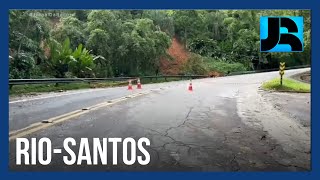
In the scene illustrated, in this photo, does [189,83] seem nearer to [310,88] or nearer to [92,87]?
[92,87]

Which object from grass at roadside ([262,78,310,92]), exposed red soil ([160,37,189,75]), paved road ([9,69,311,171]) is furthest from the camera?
exposed red soil ([160,37,189,75])

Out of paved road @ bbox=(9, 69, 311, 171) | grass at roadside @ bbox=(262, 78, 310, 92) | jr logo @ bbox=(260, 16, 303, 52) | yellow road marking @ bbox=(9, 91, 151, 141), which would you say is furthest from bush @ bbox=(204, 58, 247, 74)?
yellow road marking @ bbox=(9, 91, 151, 141)

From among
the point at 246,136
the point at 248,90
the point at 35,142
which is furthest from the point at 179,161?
the point at 248,90

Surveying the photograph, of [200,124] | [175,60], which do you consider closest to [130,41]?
[175,60]

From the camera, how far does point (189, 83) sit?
7.25 meters

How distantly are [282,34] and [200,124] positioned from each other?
1.69 metres

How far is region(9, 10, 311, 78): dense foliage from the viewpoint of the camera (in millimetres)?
5969

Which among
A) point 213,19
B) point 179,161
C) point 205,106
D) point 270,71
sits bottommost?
point 179,161

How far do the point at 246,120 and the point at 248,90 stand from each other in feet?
1.81

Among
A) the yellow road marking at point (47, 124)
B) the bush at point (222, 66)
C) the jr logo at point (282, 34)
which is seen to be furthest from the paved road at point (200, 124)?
the jr logo at point (282, 34)

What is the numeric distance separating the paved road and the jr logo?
0.50m

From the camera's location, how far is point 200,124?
694cm

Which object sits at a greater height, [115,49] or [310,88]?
[115,49]

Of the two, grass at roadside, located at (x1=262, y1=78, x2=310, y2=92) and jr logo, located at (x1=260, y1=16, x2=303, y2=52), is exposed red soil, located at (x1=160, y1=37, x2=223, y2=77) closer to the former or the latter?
grass at roadside, located at (x1=262, y1=78, x2=310, y2=92)
